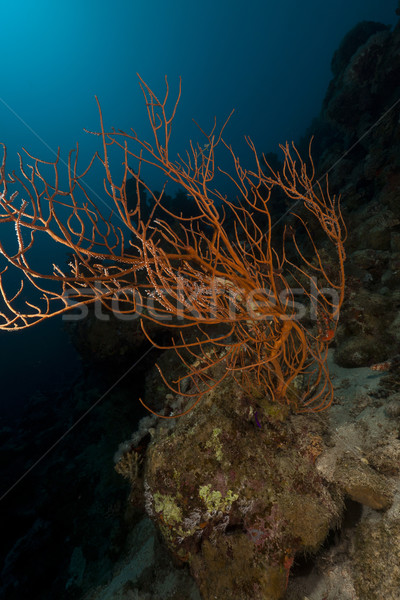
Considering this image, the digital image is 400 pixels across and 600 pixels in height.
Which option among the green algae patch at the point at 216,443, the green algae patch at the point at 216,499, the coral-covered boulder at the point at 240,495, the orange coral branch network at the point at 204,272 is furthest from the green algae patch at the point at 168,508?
the orange coral branch network at the point at 204,272

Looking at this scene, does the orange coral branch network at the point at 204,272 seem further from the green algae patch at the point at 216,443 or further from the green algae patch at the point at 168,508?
the green algae patch at the point at 168,508

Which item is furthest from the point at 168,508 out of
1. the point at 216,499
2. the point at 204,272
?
the point at 204,272

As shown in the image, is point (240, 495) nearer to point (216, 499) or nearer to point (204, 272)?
point (216, 499)

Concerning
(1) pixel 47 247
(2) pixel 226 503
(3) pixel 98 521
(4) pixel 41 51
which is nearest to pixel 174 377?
(3) pixel 98 521

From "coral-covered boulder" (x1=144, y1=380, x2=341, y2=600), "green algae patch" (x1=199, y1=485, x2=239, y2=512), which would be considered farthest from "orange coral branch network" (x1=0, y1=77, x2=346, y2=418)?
"green algae patch" (x1=199, y1=485, x2=239, y2=512)

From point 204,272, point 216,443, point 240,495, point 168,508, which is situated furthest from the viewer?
point 204,272

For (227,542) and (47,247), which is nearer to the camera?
(227,542)

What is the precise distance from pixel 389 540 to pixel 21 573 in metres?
4.96

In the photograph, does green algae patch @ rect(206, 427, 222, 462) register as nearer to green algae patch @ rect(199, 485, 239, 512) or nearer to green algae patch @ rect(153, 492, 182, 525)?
green algae patch @ rect(199, 485, 239, 512)

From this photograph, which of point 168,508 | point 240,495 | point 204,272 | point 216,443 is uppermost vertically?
point 204,272

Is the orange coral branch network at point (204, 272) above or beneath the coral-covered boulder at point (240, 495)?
above

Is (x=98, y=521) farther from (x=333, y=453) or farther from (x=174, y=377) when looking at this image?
(x=333, y=453)

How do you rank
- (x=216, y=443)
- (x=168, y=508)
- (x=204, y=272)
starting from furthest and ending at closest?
1. (x=204, y=272)
2. (x=216, y=443)
3. (x=168, y=508)

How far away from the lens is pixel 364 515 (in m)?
1.78
